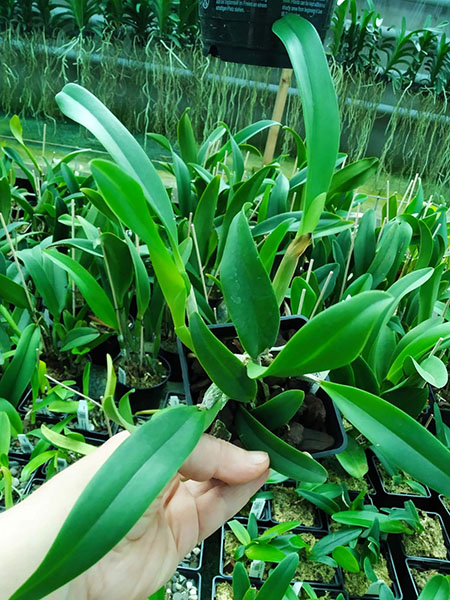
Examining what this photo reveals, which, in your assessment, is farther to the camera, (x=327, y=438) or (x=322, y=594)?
(x=322, y=594)

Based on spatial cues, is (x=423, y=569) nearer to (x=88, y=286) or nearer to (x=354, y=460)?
(x=354, y=460)

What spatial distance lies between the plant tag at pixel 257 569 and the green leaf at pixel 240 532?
0.10 feet

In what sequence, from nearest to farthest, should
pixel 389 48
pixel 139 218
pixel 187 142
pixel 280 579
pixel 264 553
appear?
pixel 139 218 < pixel 280 579 < pixel 264 553 < pixel 187 142 < pixel 389 48

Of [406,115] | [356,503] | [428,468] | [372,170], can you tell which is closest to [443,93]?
[406,115]

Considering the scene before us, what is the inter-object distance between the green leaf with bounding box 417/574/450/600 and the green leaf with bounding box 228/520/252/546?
0.77 feet

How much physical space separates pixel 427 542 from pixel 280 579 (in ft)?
1.22

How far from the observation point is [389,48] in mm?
2150

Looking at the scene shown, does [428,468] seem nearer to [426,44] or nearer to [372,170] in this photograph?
[372,170]

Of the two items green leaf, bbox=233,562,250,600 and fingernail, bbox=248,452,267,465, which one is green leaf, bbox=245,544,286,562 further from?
fingernail, bbox=248,452,267,465

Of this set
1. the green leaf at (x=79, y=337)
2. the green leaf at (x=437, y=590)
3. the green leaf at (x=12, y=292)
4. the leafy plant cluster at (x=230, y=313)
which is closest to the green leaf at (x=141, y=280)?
the leafy plant cluster at (x=230, y=313)

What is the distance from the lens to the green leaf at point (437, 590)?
1.84ft

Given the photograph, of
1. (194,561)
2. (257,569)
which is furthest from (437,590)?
(194,561)

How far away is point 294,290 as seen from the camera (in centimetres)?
73

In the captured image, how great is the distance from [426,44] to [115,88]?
4.67ft
